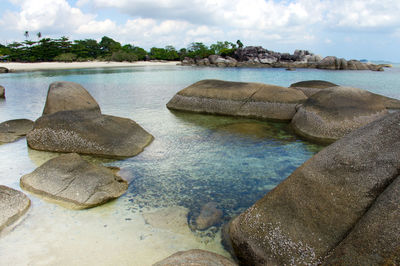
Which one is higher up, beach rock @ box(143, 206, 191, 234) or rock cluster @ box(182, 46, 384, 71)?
rock cluster @ box(182, 46, 384, 71)

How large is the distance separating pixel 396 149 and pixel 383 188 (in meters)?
0.53

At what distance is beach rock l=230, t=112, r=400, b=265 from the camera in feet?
9.71

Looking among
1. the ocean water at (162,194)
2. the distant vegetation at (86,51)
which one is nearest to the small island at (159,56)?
the distant vegetation at (86,51)

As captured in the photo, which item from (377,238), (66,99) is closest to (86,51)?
(66,99)

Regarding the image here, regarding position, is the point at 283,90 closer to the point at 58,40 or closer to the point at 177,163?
the point at 177,163

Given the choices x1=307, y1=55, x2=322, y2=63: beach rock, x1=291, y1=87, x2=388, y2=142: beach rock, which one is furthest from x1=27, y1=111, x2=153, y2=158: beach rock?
x1=307, y1=55, x2=322, y2=63: beach rock

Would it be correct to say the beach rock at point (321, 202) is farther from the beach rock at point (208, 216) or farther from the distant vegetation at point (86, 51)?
the distant vegetation at point (86, 51)

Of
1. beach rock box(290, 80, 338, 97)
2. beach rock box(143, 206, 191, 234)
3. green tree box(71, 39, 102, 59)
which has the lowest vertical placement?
beach rock box(143, 206, 191, 234)

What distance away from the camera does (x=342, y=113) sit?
8289 mm

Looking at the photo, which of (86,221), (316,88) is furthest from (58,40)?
(86,221)

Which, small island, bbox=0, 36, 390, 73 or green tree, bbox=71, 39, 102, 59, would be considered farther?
green tree, bbox=71, 39, 102, 59

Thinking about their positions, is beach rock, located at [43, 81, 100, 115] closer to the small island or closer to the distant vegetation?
the small island

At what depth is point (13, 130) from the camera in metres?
8.71

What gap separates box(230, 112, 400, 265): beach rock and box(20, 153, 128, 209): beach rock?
2.49m
